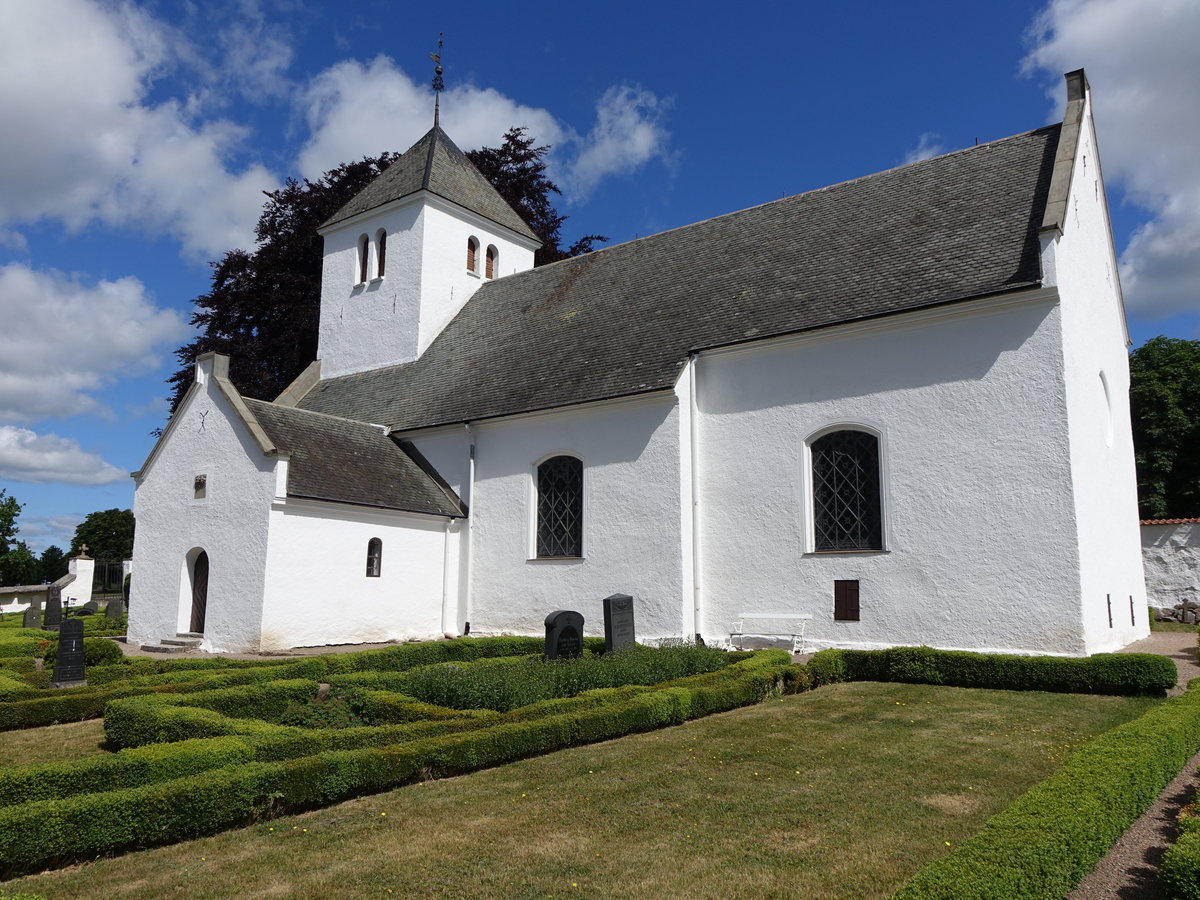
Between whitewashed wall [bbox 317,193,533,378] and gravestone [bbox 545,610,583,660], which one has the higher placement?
whitewashed wall [bbox 317,193,533,378]

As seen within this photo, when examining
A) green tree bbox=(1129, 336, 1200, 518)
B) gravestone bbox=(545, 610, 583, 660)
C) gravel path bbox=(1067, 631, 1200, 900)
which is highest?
green tree bbox=(1129, 336, 1200, 518)

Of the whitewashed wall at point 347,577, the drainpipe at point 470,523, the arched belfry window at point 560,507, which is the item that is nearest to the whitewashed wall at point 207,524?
the whitewashed wall at point 347,577

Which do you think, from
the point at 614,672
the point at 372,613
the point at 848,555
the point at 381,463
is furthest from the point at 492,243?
the point at 614,672

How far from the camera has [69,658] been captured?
42.9 feet

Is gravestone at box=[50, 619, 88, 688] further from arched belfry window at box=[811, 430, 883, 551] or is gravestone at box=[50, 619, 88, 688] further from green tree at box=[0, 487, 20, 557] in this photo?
green tree at box=[0, 487, 20, 557]

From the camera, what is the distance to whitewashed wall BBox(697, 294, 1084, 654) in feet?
42.7

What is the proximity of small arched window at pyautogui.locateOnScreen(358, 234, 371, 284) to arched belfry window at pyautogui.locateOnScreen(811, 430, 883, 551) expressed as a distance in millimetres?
16691

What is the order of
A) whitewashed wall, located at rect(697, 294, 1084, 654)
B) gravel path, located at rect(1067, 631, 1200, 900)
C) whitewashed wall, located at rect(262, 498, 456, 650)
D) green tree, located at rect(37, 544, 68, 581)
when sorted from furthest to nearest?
→ green tree, located at rect(37, 544, 68, 581) < whitewashed wall, located at rect(262, 498, 456, 650) < whitewashed wall, located at rect(697, 294, 1084, 654) < gravel path, located at rect(1067, 631, 1200, 900)

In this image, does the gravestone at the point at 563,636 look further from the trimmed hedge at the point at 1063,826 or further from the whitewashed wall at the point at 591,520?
the trimmed hedge at the point at 1063,826

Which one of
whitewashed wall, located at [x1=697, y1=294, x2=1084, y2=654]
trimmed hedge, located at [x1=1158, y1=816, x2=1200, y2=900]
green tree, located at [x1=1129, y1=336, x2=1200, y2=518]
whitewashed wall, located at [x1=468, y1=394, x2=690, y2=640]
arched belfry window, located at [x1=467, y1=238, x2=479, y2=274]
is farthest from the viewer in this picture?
green tree, located at [x1=1129, y1=336, x2=1200, y2=518]

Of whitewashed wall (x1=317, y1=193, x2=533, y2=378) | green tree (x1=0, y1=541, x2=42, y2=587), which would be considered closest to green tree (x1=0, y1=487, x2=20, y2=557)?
green tree (x1=0, y1=541, x2=42, y2=587)

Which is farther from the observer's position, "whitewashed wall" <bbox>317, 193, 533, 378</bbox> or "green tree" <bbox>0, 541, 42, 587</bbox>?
"green tree" <bbox>0, 541, 42, 587</bbox>

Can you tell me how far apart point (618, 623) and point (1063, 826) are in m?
9.88

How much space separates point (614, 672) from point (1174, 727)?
6281mm
